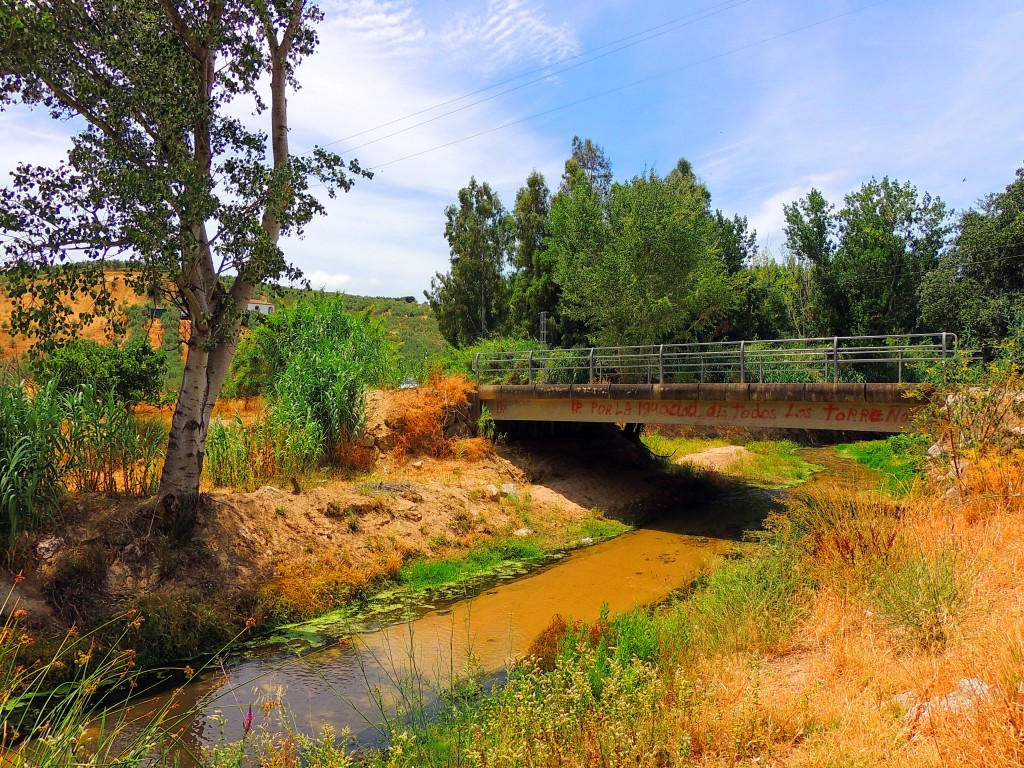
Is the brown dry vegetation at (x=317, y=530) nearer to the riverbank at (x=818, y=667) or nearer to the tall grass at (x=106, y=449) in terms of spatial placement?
the tall grass at (x=106, y=449)

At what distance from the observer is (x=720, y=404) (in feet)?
55.3

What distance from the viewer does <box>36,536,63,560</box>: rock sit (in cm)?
986

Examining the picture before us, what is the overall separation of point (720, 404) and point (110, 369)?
52.9 ft

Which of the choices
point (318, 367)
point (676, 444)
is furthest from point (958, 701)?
point (676, 444)

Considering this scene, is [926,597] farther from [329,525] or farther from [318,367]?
[318,367]

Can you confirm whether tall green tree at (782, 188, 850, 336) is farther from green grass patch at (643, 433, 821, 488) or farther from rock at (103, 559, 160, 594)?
rock at (103, 559, 160, 594)

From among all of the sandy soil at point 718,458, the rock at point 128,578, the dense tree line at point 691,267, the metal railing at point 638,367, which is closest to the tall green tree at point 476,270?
the dense tree line at point 691,267

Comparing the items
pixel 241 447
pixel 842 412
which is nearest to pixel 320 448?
pixel 241 447

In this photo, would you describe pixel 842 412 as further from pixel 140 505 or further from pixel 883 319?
pixel 883 319

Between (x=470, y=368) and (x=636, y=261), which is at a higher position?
(x=636, y=261)

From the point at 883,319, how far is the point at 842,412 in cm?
2923

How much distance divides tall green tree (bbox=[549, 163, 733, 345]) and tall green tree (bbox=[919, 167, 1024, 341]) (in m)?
10.7

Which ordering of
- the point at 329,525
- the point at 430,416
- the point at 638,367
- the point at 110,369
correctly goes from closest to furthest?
the point at 329,525
the point at 110,369
the point at 638,367
the point at 430,416

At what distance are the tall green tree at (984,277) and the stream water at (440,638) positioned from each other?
20844 mm
